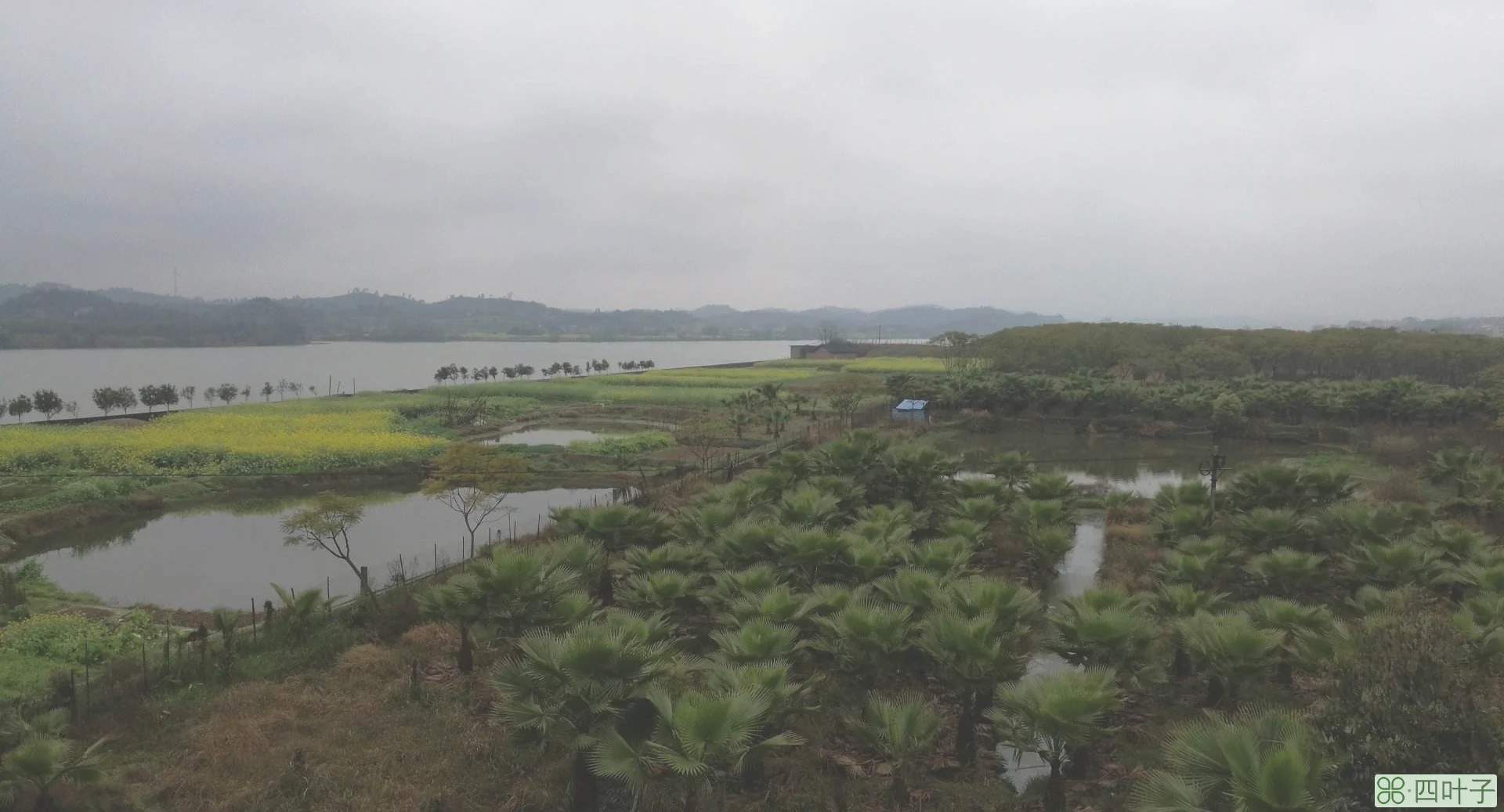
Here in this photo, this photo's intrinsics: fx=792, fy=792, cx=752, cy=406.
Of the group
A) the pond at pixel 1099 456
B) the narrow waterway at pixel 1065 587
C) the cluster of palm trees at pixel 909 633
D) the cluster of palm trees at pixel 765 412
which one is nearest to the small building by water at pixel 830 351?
the cluster of palm trees at pixel 765 412

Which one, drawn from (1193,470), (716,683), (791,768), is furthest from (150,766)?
(1193,470)

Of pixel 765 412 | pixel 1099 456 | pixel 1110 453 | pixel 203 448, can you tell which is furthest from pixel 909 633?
pixel 203 448

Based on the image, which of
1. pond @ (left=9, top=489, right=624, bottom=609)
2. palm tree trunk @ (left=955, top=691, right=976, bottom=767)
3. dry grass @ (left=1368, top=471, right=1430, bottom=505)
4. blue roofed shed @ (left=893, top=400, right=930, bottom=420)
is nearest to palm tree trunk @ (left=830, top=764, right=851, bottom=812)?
palm tree trunk @ (left=955, top=691, right=976, bottom=767)

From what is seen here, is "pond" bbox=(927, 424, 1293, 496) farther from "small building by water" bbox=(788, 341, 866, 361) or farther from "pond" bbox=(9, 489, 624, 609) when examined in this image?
"small building by water" bbox=(788, 341, 866, 361)

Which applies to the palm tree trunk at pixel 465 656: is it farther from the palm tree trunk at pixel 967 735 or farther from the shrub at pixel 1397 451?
the shrub at pixel 1397 451

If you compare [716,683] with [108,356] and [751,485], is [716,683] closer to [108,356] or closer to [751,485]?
[751,485]

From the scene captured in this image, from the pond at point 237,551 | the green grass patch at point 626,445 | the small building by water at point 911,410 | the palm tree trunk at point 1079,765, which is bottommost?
the pond at point 237,551
